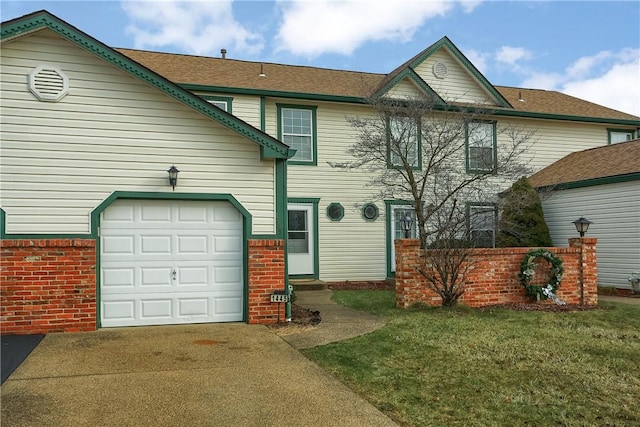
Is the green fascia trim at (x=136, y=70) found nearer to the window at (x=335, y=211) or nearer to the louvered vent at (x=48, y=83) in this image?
the louvered vent at (x=48, y=83)

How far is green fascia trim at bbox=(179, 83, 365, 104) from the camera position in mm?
14266

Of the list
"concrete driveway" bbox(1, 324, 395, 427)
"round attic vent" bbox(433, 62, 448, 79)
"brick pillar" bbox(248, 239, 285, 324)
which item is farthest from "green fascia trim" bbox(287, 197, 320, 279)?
→ "concrete driveway" bbox(1, 324, 395, 427)

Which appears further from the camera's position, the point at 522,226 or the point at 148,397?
the point at 522,226

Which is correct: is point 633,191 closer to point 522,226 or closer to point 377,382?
point 522,226

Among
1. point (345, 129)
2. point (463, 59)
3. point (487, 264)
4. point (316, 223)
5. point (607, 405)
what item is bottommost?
point (607, 405)

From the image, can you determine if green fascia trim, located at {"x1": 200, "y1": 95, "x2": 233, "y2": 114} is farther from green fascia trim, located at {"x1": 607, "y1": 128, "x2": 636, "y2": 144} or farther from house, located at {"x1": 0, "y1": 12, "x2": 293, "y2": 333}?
green fascia trim, located at {"x1": 607, "y1": 128, "x2": 636, "y2": 144}

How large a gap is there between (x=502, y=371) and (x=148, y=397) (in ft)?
13.0

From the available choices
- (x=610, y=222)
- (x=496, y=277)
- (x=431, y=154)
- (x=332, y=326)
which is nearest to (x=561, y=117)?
(x=610, y=222)

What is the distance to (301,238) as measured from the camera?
15117 millimetres

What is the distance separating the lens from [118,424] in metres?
4.30

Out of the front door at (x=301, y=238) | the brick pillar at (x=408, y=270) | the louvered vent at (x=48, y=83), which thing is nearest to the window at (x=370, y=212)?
the front door at (x=301, y=238)

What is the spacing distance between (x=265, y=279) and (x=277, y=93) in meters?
7.49

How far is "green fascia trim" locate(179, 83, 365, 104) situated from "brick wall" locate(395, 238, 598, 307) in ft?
20.9

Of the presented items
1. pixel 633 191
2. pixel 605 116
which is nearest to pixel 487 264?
pixel 633 191
